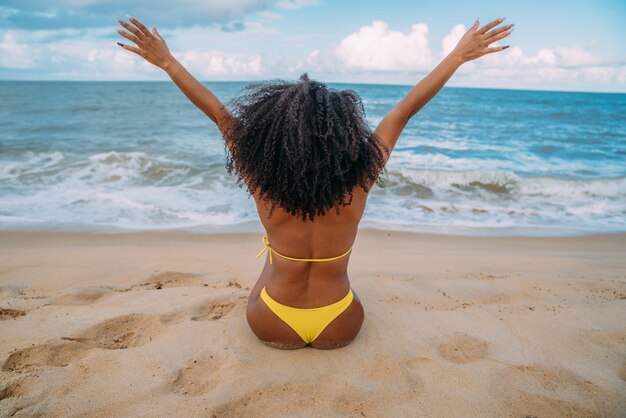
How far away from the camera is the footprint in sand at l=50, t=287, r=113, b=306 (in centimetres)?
360

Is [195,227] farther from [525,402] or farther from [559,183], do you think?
[559,183]

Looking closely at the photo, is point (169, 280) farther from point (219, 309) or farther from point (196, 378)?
point (196, 378)

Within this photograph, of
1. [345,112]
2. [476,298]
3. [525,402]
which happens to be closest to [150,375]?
[345,112]

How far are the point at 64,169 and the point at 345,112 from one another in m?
9.69

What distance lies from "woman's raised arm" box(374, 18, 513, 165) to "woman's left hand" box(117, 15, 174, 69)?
4.47 feet

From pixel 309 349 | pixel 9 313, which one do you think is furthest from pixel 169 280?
pixel 309 349

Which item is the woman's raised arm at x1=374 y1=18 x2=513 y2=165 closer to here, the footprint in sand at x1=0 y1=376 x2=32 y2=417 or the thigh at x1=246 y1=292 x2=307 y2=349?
the thigh at x1=246 y1=292 x2=307 y2=349

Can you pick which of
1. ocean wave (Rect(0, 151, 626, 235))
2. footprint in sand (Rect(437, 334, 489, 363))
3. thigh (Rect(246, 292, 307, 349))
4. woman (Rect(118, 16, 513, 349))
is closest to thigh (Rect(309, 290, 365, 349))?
woman (Rect(118, 16, 513, 349))

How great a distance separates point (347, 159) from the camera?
244 cm

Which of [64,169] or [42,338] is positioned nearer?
[42,338]

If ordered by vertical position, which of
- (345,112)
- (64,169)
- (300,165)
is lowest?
(64,169)

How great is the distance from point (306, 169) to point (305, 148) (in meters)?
0.11

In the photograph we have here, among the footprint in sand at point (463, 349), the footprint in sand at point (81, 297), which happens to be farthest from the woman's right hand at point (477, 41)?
the footprint in sand at point (81, 297)

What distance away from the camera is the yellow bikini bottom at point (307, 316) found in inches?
107
